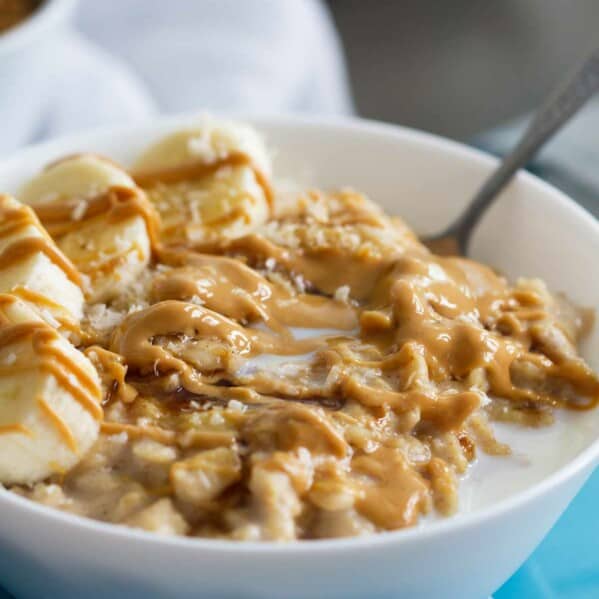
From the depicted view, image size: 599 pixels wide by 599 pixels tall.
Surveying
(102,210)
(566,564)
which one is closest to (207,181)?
(102,210)

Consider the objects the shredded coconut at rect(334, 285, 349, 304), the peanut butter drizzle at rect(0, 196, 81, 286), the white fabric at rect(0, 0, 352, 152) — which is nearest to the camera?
the peanut butter drizzle at rect(0, 196, 81, 286)

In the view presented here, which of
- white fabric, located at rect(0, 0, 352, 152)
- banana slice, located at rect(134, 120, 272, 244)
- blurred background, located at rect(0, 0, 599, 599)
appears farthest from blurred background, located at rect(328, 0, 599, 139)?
banana slice, located at rect(134, 120, 272, 244)

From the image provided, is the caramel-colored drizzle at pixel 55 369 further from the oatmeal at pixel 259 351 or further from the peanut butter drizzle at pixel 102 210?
the peanut butter drizzle at pixel 102 210

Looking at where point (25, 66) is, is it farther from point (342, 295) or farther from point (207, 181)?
point (342, 295)

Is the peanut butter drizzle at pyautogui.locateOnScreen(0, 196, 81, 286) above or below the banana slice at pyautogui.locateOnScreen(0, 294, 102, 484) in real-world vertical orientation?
below

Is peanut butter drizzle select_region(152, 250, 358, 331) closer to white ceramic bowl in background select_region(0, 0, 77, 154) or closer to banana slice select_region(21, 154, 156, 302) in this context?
banana slice select_region(21, 154, 156, 302)

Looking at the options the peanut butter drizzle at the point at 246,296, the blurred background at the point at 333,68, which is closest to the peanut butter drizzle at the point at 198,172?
the peanut butter drizzle at the point at 246,296
